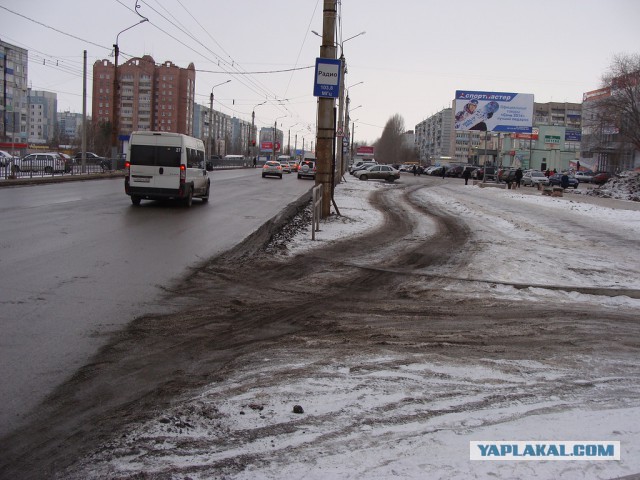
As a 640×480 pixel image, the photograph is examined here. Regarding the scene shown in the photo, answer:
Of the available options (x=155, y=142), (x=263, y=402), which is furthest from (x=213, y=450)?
(x=155, y=142)

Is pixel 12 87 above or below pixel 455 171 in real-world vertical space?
above

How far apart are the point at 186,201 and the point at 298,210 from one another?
381cm

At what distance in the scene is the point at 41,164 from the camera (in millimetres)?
35250

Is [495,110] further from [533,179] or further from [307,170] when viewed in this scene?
[307,170]

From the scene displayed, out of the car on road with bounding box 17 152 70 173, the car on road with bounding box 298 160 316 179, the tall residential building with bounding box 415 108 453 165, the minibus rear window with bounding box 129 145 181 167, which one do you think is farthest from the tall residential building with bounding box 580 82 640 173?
the tall residential building with bounding box 415 108 453 165

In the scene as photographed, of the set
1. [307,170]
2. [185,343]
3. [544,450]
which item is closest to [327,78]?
[185,343]

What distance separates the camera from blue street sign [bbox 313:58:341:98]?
50.3 feet

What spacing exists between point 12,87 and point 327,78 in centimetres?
9865

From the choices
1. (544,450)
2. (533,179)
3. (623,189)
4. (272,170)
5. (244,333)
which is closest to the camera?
(544,450)

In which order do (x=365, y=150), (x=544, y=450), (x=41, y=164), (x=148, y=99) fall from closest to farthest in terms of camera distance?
(x=544, y=450) → (x=41, y=164) → (x=148, y=99) → (x=365, y=150)

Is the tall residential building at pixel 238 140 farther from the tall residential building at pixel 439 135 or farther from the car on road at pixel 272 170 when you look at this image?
the car on road at pixel 272 170

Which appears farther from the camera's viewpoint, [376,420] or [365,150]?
[365,150]

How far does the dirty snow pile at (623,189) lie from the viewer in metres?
37.5

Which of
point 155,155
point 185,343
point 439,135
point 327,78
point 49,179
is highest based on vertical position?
point 439,135
